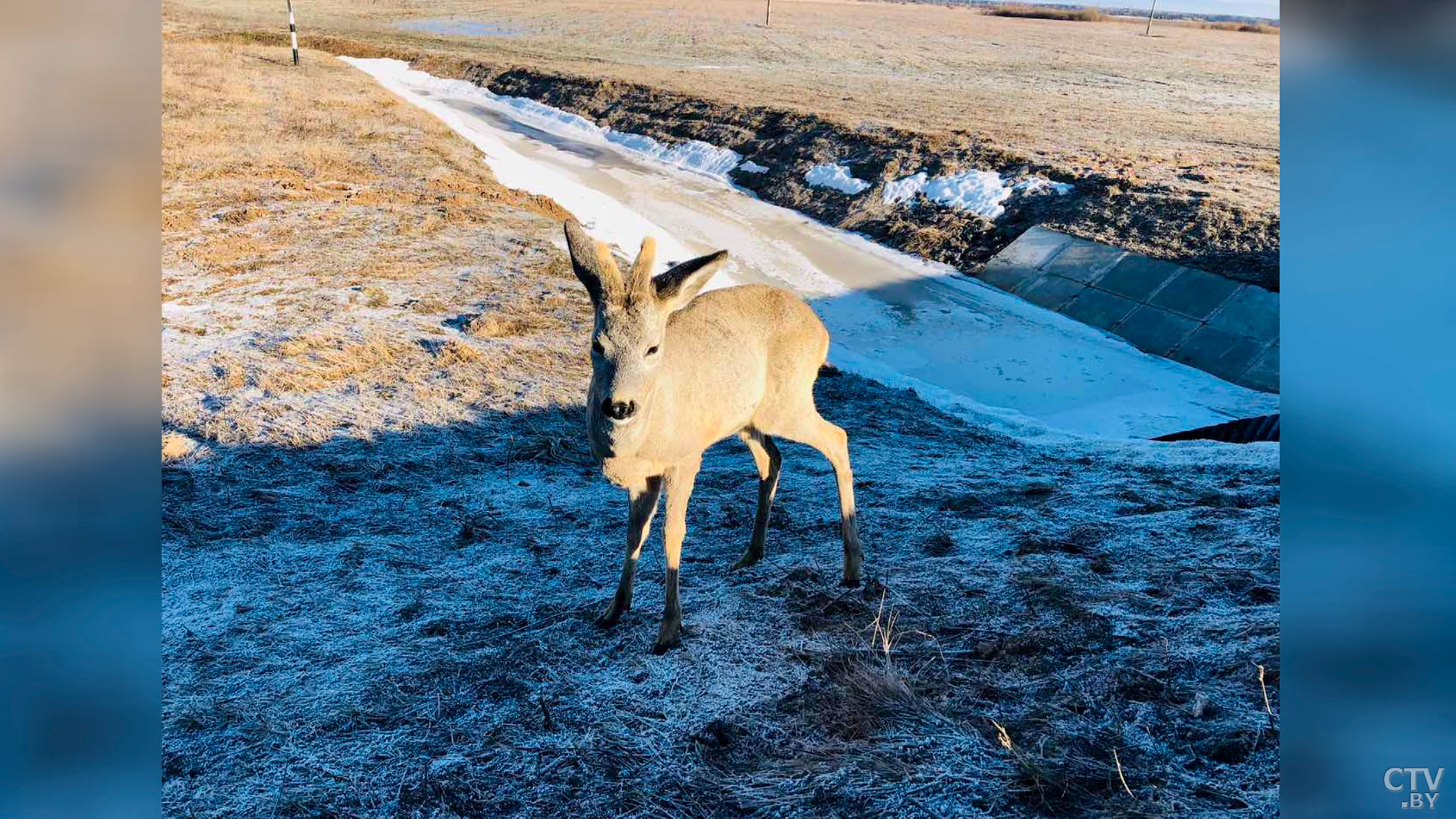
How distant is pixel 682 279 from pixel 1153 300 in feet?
47.4

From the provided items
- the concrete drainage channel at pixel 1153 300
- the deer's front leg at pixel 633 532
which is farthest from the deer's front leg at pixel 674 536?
the concrete drainage channel at pixel 1153 300

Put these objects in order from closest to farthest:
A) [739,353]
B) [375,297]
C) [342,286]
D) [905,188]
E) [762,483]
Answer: [739,353] → [762,483] → [375,297] → [342,286] → [905,188]

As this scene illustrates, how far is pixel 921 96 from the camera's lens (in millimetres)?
37875

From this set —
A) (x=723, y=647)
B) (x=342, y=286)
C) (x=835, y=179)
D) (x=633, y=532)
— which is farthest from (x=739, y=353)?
(x=835, y=179)

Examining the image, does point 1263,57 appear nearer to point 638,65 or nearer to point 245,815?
point 638,65

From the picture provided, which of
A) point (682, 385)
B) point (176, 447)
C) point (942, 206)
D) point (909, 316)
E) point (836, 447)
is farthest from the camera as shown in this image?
point (942, 206)

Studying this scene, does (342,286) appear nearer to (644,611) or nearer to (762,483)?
(762,483)

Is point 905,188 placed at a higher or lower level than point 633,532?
higher

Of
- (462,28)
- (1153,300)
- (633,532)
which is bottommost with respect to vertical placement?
(633,532)
